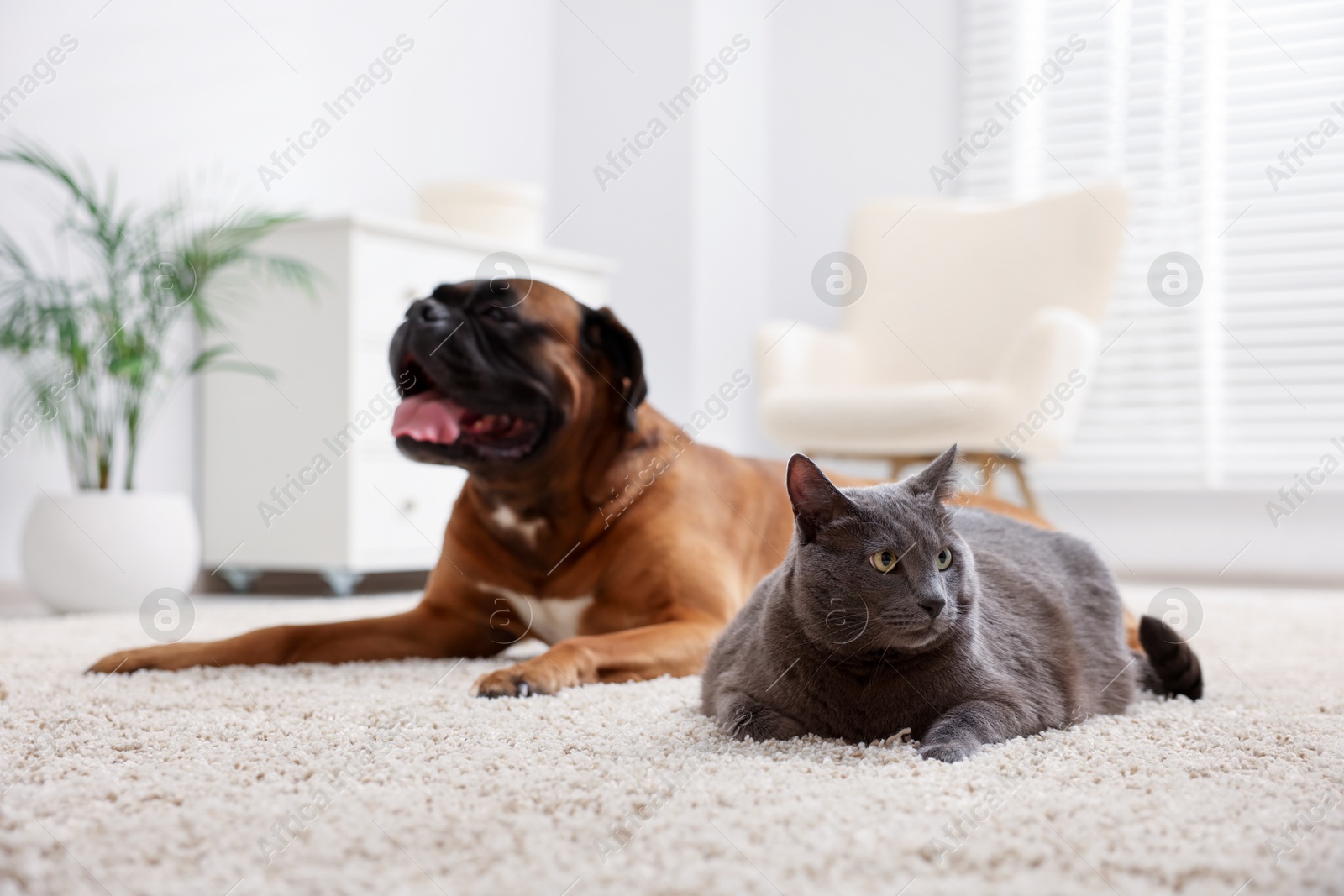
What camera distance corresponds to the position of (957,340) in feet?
12.2

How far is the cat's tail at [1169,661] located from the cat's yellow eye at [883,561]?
0.46 meters

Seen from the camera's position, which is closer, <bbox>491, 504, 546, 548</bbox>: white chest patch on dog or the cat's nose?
the cat's nose

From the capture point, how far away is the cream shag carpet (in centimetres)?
66

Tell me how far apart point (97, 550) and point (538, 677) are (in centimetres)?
152

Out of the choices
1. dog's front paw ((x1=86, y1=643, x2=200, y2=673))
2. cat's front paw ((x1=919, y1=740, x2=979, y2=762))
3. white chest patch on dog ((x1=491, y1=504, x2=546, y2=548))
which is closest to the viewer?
cat's front paw ((x1=919, y1=740, x2=979, y2=762))

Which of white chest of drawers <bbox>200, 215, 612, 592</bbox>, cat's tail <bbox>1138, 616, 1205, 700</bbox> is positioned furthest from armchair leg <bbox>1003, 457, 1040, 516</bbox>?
cat's tail <bbox>1138, 616, 1205, 700</bbox>

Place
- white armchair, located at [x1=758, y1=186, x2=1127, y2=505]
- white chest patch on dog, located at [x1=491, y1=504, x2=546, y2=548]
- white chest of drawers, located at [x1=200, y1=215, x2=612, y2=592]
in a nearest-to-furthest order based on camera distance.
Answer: white chest patch on dog, located at [x1=491, y1=504, x2=546, y2=548], white chest of drawers, located at [x1=200, y1=215, x2=612, y2=592], white armchair, located at [x1=758, y1=186, x2=1127, y2=505]

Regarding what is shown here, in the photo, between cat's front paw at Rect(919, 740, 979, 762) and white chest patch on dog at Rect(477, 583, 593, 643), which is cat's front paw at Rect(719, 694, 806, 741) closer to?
cat's front paw at Rect(919, 740, 979, 762)

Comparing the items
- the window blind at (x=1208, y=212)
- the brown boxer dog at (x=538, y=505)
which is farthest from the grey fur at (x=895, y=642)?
the window blind at (x=1208, y=212)

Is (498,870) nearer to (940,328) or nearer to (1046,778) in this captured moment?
(1046,778)

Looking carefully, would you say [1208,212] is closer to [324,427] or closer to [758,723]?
[324,427]

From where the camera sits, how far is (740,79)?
455 centimetres

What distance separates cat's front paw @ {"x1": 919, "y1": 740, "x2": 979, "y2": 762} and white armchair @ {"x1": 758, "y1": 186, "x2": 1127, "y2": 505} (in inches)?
85.3

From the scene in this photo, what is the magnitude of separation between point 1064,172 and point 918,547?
3.77 meters
